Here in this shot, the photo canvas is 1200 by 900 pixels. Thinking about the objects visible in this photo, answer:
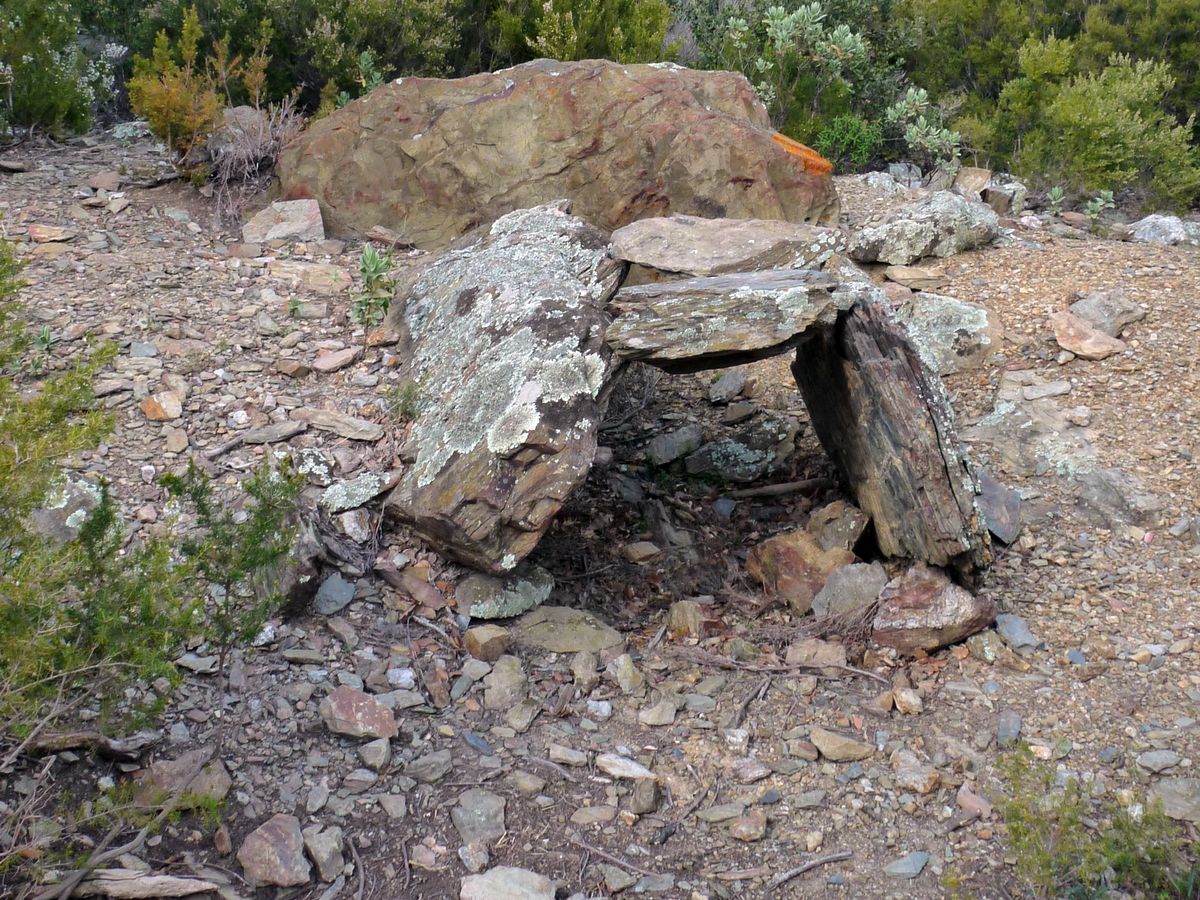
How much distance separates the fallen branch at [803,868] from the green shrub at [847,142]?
21.5 ft

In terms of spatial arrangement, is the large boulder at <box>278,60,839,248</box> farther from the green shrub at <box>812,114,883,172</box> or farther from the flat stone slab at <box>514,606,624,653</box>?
the flat stone slab at <box>514,606,624,653</box>

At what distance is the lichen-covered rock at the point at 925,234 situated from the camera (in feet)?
21.2

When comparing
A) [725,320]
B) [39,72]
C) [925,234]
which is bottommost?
[925,234]

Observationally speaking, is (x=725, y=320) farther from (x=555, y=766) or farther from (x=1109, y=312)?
(x=1109, y=312)

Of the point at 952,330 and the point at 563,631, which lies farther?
the point at 952,330

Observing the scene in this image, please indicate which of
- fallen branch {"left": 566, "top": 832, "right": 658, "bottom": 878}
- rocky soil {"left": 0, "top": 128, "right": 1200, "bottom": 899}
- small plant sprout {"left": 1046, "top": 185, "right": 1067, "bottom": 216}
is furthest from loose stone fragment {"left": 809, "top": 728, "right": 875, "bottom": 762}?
small plant sprout {"left": 1046, "top": 185, "right": 1067, "bottom": 216}

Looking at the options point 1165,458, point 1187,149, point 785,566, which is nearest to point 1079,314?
point 1165,458

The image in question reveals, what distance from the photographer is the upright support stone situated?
156 inches

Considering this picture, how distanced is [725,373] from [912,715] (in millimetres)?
2493

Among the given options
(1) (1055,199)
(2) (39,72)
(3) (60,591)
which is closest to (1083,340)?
(1) (1055,199)

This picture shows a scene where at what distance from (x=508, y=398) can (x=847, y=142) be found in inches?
219

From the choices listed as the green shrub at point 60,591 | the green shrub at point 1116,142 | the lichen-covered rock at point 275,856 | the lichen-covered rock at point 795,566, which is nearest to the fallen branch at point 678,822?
the lichen-covered rock at point 275,856

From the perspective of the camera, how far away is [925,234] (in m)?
6.46

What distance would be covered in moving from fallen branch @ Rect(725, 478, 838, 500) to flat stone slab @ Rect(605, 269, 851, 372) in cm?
115
